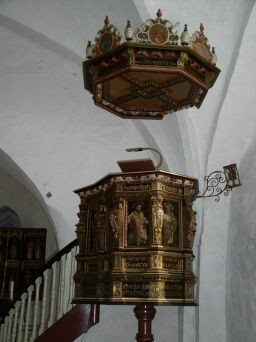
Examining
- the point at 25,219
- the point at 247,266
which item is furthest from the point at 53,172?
the point at 247,266

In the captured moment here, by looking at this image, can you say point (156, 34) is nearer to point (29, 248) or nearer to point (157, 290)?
point (157, 290)

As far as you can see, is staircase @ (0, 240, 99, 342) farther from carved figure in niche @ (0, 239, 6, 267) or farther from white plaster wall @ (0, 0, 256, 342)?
carved figure in niche @ (0, 239, 6, 267)

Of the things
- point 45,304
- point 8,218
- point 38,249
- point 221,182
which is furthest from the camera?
point 8,218

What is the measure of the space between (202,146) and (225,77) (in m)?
1.06

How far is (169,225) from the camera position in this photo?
16.2ft

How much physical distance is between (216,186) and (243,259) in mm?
1098

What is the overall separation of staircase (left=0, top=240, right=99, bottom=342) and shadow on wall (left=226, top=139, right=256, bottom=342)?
186cm

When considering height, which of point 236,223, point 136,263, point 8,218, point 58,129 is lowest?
point 136,263

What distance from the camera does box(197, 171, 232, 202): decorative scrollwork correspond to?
6.32 metres

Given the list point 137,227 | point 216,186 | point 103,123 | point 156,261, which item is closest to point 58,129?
point 103,123

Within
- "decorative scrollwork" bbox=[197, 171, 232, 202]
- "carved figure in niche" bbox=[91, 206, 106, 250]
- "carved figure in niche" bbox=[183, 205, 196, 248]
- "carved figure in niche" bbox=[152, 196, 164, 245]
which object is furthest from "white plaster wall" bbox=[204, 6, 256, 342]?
"carved figure in niche" bbox=[91, 206, 106, 250]

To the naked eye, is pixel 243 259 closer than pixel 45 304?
Yes

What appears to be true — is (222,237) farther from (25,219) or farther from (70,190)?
(25,219)

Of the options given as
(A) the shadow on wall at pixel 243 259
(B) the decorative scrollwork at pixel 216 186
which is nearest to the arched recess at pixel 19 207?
(B) the decorative scrollwork at pixel 216 186
